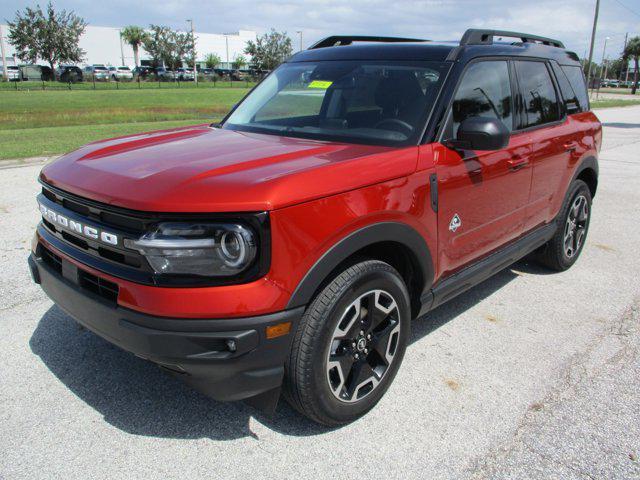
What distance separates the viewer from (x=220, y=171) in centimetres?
246

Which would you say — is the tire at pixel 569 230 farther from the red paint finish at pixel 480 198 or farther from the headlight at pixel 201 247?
the headlight at pixel 201 247

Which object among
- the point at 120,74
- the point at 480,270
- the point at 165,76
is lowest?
the point at 480,270

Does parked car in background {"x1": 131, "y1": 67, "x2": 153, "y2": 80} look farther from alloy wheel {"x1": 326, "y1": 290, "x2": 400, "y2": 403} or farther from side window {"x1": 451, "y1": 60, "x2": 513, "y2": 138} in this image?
alloy wheel {"x1": 326, "y1": 290, "x2": 400, "y2": 403}

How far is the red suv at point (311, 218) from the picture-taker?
2213mm

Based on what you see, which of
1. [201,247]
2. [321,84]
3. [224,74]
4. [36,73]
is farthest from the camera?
[224,74]

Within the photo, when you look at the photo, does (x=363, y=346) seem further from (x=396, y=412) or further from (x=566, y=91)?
(x=566, y=91)

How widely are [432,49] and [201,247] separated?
2.08 meters

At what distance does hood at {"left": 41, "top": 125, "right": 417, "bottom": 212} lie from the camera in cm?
222

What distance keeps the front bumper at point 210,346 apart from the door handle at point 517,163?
6.52ft

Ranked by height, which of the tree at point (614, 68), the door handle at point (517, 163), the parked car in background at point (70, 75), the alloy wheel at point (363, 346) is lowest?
the alloy wheel at point (363, 346)

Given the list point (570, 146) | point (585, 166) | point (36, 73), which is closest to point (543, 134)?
point (570, 146)

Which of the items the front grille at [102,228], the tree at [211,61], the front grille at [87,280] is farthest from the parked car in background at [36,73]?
the front grille at [102,228]

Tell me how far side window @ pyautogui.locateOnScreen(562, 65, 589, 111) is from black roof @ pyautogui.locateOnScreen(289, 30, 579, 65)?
0.69ft

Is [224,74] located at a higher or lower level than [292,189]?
higher
